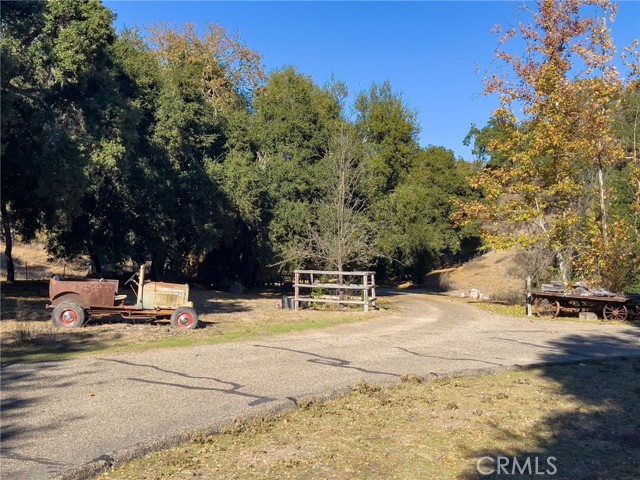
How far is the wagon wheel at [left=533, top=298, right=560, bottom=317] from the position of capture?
21062 millimetres

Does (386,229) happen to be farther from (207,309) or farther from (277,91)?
(207,309)

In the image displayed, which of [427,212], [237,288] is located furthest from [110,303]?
[427,212]

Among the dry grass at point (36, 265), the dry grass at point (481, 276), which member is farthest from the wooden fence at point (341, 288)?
the dry grass at point (36, 265)

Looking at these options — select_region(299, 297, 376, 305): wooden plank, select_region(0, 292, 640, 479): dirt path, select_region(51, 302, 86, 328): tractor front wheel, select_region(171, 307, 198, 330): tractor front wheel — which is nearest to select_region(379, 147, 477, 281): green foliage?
select_region(299, 297, 376, 305): wooden plank

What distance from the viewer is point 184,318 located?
15188 mm

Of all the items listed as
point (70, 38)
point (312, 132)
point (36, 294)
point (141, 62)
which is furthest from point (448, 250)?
point (70, 38)

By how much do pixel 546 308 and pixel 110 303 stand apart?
1491cm

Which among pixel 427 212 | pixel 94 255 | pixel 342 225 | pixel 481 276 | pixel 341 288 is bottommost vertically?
pixel 341 288

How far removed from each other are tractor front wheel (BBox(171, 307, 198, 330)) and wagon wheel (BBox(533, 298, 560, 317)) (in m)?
12.6

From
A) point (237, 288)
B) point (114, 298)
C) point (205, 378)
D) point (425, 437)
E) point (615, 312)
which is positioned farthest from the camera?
point (237, 288)

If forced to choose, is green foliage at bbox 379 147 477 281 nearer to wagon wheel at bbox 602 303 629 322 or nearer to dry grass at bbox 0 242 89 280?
wagon wheel at bbox 602 303 629 322

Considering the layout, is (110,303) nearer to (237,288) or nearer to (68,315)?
(68,315)

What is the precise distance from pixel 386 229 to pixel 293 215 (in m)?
6.05

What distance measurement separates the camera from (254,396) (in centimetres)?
805
